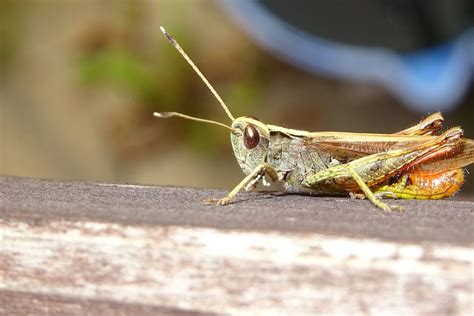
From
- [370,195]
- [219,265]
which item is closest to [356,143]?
[370,195]

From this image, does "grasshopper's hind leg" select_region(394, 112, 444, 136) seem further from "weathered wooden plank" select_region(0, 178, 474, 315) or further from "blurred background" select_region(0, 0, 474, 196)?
"blurred background" select_region(0, 0, 474, 196)

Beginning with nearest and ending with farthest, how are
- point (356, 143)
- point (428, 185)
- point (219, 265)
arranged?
point (219, 265), point (428, 185), point (356, 143)

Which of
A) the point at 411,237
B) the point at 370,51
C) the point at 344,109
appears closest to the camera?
the point at 411,237

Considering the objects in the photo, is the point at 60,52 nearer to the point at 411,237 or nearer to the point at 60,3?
the point at 60,3

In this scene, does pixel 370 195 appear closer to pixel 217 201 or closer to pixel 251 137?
pixel 217 201

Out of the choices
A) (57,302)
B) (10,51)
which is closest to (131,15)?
(10,51)

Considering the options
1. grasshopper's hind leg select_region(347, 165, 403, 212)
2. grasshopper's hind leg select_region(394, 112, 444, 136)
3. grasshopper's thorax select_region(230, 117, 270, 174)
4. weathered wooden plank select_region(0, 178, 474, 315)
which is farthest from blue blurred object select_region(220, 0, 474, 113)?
weathered wooden plank select_region(0, 178, 474, 315)
